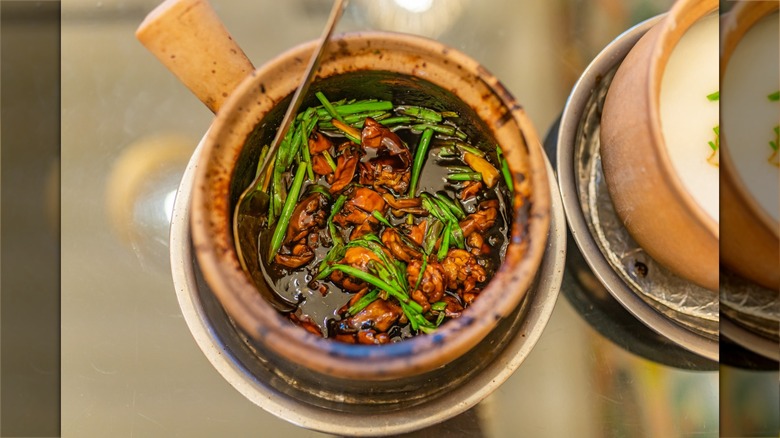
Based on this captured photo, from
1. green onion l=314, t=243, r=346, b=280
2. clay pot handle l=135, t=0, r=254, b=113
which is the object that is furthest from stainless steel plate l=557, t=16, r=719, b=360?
clay pot handle l=135, t=0, r=254, b=113

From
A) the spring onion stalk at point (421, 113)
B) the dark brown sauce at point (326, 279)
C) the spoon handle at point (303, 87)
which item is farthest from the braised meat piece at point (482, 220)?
the spoon handle at point (303, 87)

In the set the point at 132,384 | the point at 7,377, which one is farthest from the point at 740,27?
the point at 7,377

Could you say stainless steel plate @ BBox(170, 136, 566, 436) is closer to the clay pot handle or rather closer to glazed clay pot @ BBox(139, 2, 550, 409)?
glazed clay pot @ BBox(139, 2, 550, 409)

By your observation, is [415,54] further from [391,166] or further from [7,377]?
[7,377]

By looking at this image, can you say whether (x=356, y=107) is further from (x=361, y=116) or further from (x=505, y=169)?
(x=505, y=169)

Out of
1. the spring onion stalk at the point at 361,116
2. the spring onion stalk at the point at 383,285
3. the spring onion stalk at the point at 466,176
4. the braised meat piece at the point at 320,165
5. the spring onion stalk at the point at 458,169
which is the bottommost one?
the spring onion stalk at the point at 383,285

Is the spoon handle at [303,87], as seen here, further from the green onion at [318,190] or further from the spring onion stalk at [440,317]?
the spring onion stalk at [440,317]

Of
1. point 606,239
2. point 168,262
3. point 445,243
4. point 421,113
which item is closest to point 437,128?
point 421,113
